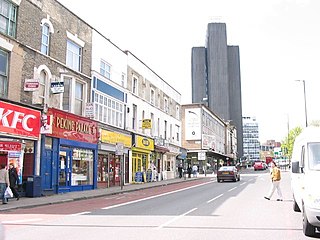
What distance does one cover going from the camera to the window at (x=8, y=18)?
1870cm

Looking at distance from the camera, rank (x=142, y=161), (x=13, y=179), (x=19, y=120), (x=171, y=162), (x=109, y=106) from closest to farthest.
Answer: (x=13, y=179), (x=19, y=120), (x=109, y=106), (x=142, y=161), (x=171, y=162)

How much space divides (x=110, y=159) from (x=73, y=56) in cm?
833

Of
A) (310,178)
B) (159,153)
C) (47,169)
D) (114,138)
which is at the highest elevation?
(114,138)

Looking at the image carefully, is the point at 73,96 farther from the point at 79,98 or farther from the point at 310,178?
the point at 310,178

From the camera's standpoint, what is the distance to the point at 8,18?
1909 centimetres

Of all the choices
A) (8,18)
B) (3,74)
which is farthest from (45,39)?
(3,74)

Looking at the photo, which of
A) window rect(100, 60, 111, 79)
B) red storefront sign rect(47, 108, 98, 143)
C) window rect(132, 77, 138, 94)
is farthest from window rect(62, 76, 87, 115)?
window rect(132, 77, 138, 94)

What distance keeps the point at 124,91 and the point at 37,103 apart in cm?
1121

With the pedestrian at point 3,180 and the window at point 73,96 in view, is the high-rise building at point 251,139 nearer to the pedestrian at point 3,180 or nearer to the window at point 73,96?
the window at point 73,96

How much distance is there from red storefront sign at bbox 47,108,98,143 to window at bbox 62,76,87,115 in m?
0.67

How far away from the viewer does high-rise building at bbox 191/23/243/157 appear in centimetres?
12700

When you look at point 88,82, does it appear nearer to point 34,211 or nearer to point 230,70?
point 34,211

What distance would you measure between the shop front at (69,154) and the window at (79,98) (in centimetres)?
71

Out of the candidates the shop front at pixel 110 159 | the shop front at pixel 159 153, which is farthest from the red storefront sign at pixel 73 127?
the shop front at pixel 159 153
